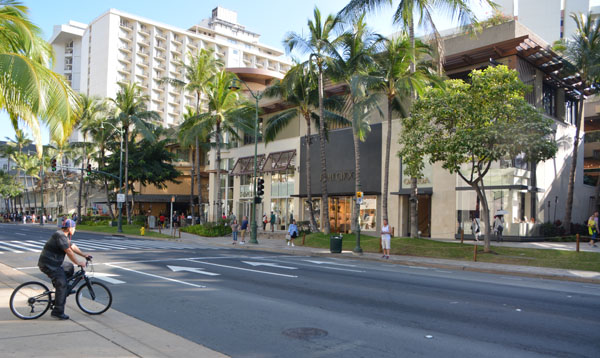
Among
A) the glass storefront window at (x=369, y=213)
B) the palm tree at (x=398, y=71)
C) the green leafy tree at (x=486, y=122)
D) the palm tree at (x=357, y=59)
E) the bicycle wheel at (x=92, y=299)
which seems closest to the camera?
the bicycle wheel at (x=92, y=299)

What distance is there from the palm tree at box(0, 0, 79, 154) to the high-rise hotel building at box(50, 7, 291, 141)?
80751 millimetres

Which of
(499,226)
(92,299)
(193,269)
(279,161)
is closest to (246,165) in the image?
(279,161)

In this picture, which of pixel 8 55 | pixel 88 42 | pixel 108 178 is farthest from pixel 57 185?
pixel 8 55

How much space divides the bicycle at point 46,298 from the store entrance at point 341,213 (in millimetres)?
30137

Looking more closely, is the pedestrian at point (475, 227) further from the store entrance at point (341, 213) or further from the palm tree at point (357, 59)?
the store entrance at point (341, 213)

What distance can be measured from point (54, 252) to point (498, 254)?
18022 mm

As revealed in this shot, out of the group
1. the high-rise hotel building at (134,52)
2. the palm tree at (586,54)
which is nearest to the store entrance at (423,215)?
the palm tree at (586,54)

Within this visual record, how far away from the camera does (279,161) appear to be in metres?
43.5

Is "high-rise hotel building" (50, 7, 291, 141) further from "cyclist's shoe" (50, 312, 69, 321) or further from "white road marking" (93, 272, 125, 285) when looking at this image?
"cyclist's shoe" (50, 312, 69, 321)

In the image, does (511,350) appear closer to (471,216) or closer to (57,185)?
(471,216)

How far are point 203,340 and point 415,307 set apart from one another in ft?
15.0

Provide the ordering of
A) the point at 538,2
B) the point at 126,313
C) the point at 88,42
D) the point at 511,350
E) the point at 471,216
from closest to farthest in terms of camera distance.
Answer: the point at 511,350, the point at 126,313, the point at 471,216, the point at 538,2, the point at 88,42

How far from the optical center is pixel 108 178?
55500 mm

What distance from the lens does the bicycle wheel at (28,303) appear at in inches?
291
